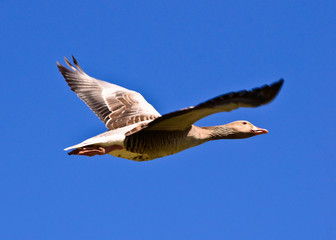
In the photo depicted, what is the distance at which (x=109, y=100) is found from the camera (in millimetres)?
12711

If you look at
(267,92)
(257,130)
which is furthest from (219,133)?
(267,92)

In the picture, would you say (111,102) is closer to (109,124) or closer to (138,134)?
(109,124)

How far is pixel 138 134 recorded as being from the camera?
32.1ft

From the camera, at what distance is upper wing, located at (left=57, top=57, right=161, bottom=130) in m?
11.6

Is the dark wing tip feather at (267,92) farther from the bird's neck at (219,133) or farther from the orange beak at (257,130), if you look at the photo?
the orange beak at (257,130)

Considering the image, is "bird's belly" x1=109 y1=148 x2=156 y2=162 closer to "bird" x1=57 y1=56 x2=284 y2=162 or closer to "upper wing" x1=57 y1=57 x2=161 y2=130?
"bird" x1=57 y1=56 x2=284 y2=162

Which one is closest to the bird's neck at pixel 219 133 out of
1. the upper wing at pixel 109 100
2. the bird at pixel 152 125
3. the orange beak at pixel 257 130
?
the bird at pixel 152 125

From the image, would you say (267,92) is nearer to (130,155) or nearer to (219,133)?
(219,133)

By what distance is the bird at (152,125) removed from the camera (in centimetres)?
755

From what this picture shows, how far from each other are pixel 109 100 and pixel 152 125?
12.1 ft

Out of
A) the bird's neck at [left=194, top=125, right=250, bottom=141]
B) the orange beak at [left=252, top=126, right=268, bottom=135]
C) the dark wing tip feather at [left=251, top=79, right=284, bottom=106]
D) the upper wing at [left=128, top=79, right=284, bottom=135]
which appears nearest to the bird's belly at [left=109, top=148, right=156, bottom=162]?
the bird's neck at [left=194, top=125, right=250, bottom=141]

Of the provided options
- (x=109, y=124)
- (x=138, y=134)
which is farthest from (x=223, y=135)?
(x=109, y=124)

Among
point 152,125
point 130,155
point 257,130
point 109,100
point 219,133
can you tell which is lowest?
point 130,155

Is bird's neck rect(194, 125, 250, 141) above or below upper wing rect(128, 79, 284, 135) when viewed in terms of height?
above
